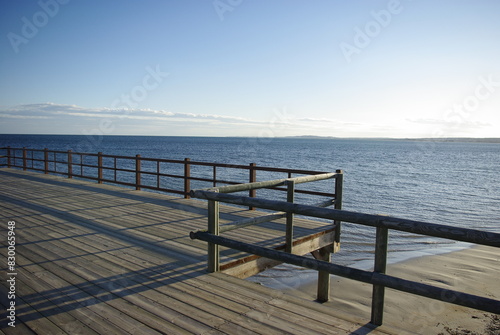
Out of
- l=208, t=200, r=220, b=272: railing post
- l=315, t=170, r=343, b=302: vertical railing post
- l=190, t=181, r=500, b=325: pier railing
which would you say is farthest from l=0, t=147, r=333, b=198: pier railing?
l=190, t=181, r=500, b=325: pier railing

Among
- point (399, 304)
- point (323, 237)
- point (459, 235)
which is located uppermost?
point (459, 235)

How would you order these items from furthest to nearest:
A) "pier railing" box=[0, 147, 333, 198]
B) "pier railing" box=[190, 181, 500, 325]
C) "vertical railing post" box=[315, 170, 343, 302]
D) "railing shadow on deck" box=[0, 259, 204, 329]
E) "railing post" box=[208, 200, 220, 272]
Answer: "pier railing" box=[0, 147, 333, 198] < "vertical railing post" box=[315, 170, 343, 302] < "railing post" box=[208, 200, 220, 272] < "railing shadow on deck" box=[0, 259, 204, 329] < "pier railing" box=[190, 181, 500, 325]

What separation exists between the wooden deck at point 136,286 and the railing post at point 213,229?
121 mm

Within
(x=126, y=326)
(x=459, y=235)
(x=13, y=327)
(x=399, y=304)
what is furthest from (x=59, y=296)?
(x=399, y=304)

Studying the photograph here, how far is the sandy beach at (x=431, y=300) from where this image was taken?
23.4 feet

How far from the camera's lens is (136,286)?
379 cm

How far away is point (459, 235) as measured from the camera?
95.7 inches

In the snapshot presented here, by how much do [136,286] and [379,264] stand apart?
2.43 m

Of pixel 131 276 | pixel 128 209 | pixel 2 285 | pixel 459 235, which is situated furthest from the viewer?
pixel 128 209

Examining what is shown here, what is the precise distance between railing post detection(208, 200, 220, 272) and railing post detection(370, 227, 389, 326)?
1.82 metres

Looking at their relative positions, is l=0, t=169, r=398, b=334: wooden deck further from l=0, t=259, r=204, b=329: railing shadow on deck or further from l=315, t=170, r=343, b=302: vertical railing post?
l=315, t=170, r=343, b=302: vertical railing post

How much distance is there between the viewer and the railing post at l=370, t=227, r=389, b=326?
9.57ft

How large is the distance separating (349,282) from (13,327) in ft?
25.3

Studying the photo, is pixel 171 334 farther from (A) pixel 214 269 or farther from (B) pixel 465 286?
(B) pixel 465 286
